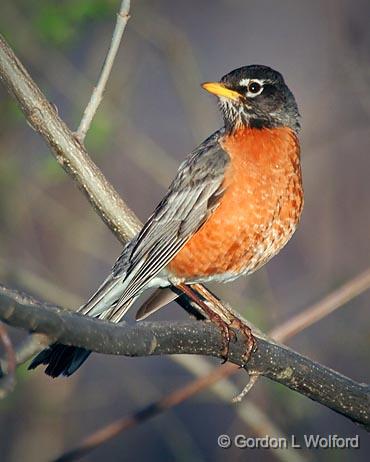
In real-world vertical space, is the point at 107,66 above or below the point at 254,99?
below

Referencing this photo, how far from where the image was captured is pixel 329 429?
7238 mm

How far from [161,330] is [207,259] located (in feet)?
4.63

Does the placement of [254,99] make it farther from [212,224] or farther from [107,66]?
[107,66]

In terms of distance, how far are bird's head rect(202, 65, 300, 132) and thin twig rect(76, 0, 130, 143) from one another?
1.15m

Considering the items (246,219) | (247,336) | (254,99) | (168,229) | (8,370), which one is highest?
(254,99)

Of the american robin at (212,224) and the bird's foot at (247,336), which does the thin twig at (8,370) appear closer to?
the bird's foot at (247,336)

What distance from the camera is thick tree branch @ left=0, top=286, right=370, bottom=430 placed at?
2277 millimetres

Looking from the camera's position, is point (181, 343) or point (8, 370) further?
point (181, 343)

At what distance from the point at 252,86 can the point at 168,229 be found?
1.05 meters

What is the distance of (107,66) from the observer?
3617mm

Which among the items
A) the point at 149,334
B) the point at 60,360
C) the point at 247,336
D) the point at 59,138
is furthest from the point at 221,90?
the point at 149,334

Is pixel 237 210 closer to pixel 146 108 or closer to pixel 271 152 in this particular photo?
pixel 271 152

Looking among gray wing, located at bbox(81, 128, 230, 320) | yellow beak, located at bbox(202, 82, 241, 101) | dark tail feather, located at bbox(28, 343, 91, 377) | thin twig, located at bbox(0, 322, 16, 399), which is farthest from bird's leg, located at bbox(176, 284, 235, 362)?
thin twig, located at bbox(0, 322, 16, 399)

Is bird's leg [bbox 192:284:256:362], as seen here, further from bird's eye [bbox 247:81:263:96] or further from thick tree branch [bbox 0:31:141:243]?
bird's eye [bbox 247:81:263:96]
